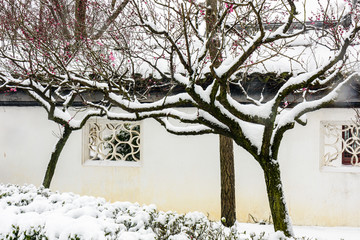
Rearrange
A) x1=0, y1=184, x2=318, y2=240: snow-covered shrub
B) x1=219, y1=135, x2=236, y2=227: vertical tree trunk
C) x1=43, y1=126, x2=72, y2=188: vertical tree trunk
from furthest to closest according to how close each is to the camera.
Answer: x1=43, y1=126, x2=72, y2=188: vertical tree trunk
x1=219, y1=135, x2=236, y2=227: vertical tree trunk
x1=0, y1=184, x2=318, y2=240: snow-covered shrub

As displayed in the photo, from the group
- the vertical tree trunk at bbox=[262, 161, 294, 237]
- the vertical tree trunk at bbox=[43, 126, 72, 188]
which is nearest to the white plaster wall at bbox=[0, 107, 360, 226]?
the vertical tree trunk at bbox=[43, 126, 72, 188]

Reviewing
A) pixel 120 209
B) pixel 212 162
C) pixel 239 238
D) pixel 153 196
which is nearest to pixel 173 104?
pixel 120 209

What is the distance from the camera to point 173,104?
3.97 meters

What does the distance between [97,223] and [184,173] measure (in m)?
3.94

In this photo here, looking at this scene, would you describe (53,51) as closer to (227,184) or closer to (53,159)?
(53,159)

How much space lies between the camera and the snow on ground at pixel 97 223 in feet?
9.35

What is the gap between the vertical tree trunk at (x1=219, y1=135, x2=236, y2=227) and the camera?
19.3 feet

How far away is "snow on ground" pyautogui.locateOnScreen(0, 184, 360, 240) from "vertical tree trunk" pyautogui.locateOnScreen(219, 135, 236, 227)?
2547 millimetres

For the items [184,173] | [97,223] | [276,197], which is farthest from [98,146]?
[276,197]

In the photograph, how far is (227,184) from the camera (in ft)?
19.4

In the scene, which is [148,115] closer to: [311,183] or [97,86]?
[97,86]

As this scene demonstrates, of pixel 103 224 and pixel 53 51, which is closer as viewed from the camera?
pixel 103 224

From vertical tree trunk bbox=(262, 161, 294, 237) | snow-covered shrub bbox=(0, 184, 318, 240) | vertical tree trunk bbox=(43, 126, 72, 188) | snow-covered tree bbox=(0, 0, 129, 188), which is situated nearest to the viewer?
snow-covered shrub bbox=(0, 184, 318, 240)

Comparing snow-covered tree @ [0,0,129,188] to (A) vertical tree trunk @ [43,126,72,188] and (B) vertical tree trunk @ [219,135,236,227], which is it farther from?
(B) vertical tree trunk @ [219,135,236,227]
